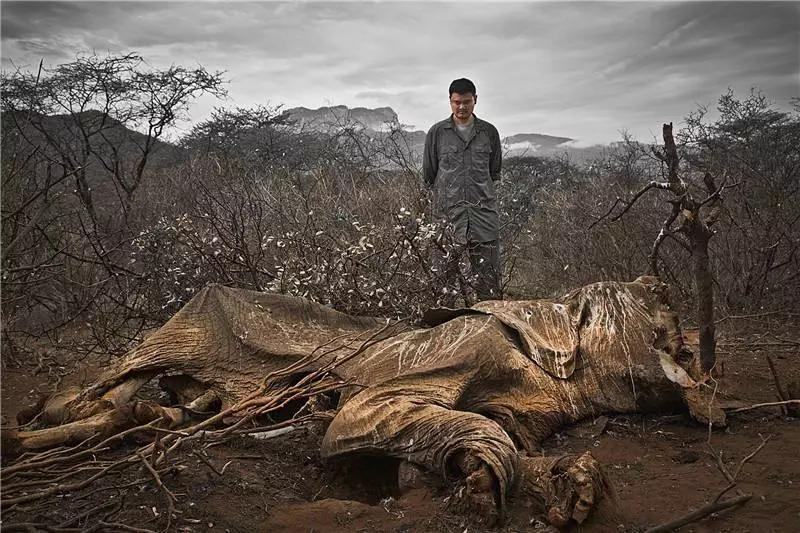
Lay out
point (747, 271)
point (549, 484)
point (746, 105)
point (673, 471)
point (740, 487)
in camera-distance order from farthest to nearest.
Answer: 1. point (746, 105)
2. point (747, 271)
3. point (673, 471)
4. point (740, 487)
5. point (549, 484)

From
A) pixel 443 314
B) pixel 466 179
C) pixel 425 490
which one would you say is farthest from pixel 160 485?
pixel 466 179

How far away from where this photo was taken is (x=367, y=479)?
3996mm

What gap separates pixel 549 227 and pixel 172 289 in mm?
6515

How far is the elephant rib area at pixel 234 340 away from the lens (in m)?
4.66

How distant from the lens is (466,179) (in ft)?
23.7

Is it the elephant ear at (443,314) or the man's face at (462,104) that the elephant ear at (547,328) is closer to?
the elephant ear at (443,314)

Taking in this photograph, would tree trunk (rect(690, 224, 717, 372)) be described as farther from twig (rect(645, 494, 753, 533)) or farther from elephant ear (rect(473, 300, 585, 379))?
twig (rect(645, 494, 753, 533))

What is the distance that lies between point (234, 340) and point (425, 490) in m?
1.84

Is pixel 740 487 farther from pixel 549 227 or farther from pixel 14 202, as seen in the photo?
pixel 549 227

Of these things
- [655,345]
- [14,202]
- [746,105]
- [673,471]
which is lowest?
[673,471]

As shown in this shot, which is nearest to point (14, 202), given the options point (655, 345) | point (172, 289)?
point (172, 289)

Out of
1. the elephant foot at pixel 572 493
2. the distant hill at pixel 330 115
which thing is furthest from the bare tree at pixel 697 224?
the distant hill at pixel 330 115

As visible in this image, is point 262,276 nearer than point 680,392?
No

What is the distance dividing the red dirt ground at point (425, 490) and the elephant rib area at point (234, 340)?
48 centimetres
